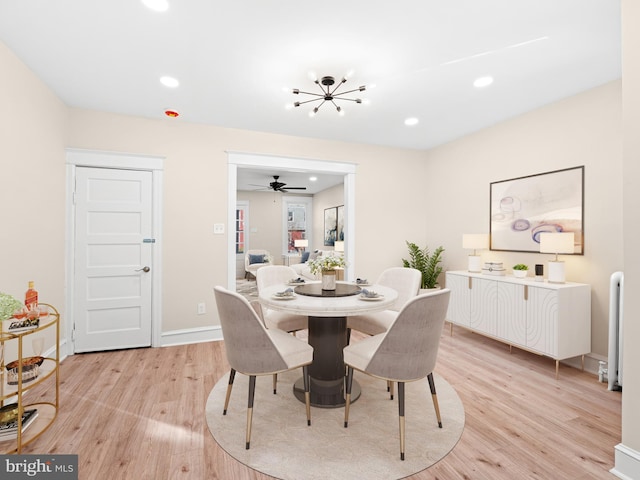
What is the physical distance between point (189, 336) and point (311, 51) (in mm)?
3163

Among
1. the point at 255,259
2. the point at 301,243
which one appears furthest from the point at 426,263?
the point at 255,259

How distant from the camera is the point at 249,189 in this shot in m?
8.85

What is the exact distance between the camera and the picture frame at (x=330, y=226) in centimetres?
825

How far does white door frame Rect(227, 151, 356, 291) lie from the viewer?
3.85 m

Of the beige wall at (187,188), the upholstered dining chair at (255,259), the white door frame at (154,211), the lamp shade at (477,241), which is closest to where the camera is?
the white door frame at (154,211)

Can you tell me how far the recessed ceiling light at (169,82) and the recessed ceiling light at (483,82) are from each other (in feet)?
8.32

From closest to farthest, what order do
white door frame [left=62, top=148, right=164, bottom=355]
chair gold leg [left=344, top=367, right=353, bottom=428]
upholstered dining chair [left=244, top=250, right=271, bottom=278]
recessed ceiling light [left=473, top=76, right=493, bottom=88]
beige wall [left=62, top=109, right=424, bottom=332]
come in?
chair gold leg [left=344, top=367, right=353, bottom=428] < recessed ceiling light [left=473, top=76, right=493, bottom=88] < white door frame [left=62, top=148, right=164, bottom=355] < beige wall [left=62, top=109, right=424, bottom=332] < upholstered dining chair [left=244, top=250, right=271, bottom=278]

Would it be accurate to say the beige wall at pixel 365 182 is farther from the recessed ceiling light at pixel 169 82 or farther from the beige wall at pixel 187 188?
the recessed ceiling light at pixel 169 82

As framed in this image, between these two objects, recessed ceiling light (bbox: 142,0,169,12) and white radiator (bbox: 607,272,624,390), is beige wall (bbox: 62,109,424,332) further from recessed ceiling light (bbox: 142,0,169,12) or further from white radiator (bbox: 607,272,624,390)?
white radiator (bbox: 607,272,624,390)

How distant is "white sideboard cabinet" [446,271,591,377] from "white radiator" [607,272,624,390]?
0.28 meters

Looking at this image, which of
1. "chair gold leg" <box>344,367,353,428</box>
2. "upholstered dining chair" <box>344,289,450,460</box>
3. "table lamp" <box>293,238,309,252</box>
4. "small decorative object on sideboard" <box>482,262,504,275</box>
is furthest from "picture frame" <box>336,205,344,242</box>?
"upholstered dining chair" <box>344,289,450,460</box>

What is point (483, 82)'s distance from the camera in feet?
8.91

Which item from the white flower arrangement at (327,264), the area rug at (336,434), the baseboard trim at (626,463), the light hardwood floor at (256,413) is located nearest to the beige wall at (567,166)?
the light hardwood floor at (256,413)

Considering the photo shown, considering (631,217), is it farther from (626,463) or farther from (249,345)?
(249,345)
